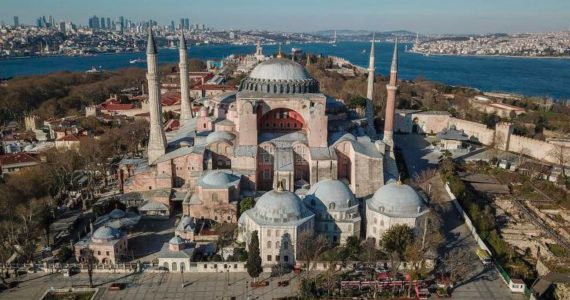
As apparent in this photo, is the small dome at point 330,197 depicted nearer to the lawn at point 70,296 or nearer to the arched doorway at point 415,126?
the lawn at point 70,296

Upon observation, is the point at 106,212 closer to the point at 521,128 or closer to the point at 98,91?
the point at 521,128

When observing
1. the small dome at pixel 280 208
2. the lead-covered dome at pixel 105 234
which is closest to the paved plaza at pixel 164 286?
the lead-covered dome at pixel 105 234

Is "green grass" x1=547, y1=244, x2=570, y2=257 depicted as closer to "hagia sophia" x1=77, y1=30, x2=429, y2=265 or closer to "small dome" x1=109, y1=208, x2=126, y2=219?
"hagia sophia" x1=77, y1=30, x2=429, y2=265

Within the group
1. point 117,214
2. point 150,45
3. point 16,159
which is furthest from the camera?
point 16,159

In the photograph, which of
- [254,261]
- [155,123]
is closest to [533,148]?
[254,261]

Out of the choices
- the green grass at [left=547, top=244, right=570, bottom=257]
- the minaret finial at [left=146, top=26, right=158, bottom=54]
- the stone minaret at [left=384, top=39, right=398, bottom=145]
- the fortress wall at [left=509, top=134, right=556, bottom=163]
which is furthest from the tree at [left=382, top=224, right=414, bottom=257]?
the fortress wall at [left=509, top=134, right=556, bottom=163]

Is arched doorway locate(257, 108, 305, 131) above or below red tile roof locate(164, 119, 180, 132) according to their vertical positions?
above

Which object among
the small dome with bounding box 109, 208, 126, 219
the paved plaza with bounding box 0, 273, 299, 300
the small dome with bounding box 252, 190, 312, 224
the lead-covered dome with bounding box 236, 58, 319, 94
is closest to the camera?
the paved plaza with bounding box 0, 273, 299, 300

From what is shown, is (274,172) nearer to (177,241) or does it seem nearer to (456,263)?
(177,241)
